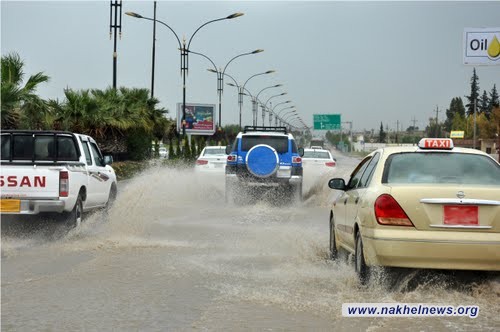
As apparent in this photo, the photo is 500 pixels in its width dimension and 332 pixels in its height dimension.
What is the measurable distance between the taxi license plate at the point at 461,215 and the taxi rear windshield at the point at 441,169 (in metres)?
0.53

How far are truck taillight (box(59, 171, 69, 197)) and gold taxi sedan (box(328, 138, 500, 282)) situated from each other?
6011 millimetres

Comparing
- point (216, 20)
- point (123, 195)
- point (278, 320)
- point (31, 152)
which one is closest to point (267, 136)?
point (123, 195)

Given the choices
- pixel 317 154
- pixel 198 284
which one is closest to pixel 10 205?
pixel 198 284

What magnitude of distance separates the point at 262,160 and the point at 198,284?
1130 centimetres

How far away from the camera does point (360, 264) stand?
24.5ft

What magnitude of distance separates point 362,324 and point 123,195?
1249 centimetres

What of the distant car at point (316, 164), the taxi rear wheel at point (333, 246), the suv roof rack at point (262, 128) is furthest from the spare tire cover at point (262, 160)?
the taxi rear wheel at point (333, 246)

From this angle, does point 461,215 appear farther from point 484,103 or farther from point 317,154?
point 484,103

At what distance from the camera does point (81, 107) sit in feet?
118

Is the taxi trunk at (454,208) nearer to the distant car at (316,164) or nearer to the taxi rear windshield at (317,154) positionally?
the distant car at (316,164)

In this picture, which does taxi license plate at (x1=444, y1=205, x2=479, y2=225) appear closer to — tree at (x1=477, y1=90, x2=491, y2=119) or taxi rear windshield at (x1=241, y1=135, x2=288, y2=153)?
taxi rear windshield at (x1=241, y1=135, x2=288, y2=153)

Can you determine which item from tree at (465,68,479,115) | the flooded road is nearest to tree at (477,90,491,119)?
tree at (465,68,479,115)

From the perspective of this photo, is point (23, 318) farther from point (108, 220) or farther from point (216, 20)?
point (216, 20)

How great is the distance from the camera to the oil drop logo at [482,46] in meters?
30.4
